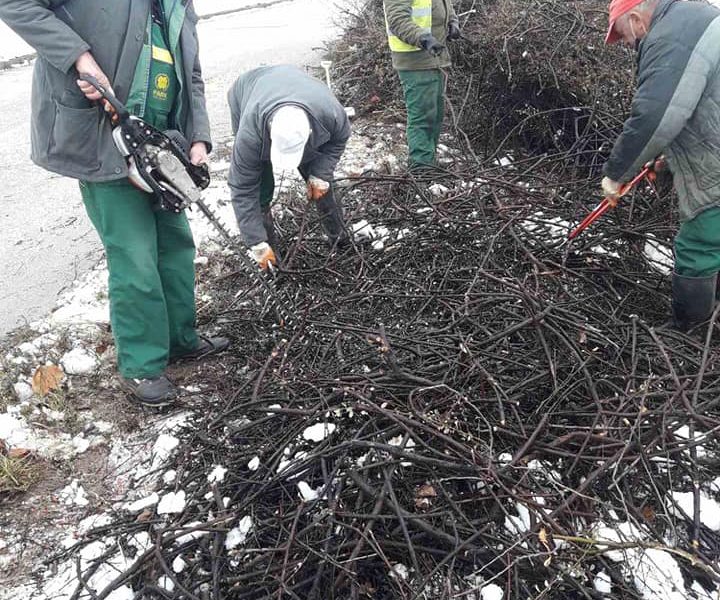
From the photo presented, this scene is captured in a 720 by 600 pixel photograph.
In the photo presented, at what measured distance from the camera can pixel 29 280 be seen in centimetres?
376

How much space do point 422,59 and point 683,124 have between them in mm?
2277

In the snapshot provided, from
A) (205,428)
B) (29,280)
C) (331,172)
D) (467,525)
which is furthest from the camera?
(29,280)

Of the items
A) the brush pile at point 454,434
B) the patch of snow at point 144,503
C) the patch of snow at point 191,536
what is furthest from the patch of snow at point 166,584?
the patch of snow at point 144,503

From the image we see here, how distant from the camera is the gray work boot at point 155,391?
271 centimetres

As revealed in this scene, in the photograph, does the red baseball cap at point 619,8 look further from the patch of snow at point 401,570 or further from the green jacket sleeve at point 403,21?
the patch of snow at point 401,570

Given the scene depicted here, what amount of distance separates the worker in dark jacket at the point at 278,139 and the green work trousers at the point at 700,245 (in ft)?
5.74

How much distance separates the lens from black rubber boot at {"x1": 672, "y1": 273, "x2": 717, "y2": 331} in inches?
103

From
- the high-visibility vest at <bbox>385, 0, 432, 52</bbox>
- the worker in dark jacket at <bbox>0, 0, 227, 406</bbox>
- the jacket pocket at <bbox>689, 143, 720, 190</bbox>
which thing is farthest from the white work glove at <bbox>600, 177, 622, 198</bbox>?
the high-visibility vest at <bbox>385, 0, 432, 52</bbox>

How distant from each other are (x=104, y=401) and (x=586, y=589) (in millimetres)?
2211

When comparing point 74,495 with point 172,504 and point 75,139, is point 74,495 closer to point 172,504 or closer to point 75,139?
point 172,504

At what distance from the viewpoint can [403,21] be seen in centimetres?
412

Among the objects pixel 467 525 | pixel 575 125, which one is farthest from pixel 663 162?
pixel 467 525

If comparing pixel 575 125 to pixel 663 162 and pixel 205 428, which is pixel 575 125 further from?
pixel 205 428

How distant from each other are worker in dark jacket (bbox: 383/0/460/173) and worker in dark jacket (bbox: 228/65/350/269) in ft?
3.05
